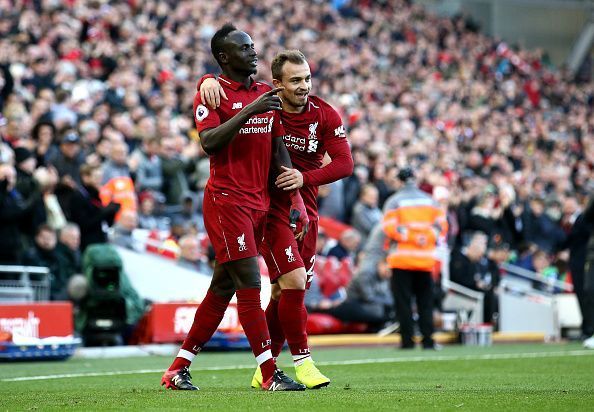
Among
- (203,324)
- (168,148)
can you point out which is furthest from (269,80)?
(203,324)

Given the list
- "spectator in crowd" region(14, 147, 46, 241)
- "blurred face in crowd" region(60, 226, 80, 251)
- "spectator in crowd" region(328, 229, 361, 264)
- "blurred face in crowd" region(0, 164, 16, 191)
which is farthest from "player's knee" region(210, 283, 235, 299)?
"spectator in crowd" region(328, 229, 361, 264)

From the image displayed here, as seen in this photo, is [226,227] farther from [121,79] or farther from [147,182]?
[121,79]

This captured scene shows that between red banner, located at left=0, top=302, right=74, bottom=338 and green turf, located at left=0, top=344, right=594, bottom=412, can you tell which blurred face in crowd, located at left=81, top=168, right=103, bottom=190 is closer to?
red banner, located at left=0, top=302, right=74, bottom=338

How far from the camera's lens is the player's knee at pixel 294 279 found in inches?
320

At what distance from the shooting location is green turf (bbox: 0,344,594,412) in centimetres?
692

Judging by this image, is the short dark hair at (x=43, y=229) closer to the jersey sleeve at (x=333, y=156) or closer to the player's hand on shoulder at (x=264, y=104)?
the jersey sleeve at (x=333, y=156)

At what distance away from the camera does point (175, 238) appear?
56.7 feet

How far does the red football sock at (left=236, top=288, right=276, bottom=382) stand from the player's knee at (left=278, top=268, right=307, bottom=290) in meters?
0.36

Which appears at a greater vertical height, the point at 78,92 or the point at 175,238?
the point at 78,92

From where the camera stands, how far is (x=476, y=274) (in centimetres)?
1911

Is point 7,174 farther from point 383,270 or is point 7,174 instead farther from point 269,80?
point 269,80

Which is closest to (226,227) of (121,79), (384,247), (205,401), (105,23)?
(205,401)

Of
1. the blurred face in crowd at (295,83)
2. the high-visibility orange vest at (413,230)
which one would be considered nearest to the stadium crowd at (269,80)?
the high-visibility orange vest at (413,230)

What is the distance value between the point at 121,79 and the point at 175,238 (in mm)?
3875
